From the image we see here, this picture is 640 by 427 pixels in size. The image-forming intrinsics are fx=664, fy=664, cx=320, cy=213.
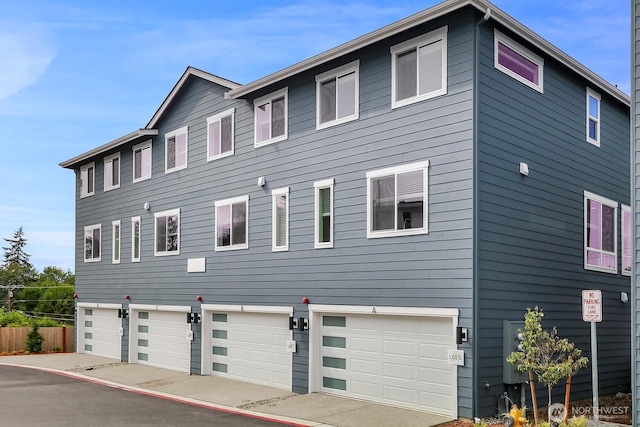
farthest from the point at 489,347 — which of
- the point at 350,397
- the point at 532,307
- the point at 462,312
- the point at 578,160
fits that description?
the point at 578,160

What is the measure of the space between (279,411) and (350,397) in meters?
1.77

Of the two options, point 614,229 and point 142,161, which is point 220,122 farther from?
point 614,229

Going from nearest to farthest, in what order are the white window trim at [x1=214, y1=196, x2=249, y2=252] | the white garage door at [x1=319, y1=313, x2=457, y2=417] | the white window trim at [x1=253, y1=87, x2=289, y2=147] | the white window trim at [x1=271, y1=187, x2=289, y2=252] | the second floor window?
1. the white garage door at [x1=319, y1=313, x2=457, y2=417]
2. the white window trim at [x1=271, y1=187, x2=289, y2=252]
3. the white window trim at [x1=253, y1=87, x2=289, y2=147]
4. the white window trim at [x1=214, y1=196, x2=249, y2=252]
5. the second floor window

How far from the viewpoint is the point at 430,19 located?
1348 cm

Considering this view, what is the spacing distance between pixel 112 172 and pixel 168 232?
558 centimetres

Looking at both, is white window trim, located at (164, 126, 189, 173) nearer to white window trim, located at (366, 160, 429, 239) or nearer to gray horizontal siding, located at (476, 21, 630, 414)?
white window trim, located at (366, 160, 429, 239)

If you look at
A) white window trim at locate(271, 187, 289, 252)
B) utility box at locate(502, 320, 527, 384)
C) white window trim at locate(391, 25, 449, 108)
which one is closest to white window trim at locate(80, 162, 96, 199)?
white window trim at locate(271, 187, 289, 252)

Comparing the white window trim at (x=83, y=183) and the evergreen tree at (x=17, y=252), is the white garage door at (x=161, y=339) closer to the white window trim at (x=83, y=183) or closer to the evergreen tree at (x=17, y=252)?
the white window trim at (x=83, y=183)

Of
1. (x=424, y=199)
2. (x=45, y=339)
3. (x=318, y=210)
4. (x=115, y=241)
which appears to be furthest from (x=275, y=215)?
(x=45, y=339)

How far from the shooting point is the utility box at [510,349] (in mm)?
13125

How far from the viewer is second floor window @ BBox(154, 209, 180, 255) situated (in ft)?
71.2

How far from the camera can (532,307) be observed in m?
14.2

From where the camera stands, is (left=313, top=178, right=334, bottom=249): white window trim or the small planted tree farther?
(left=313, top=178, right=334, bottom=249): white window trim

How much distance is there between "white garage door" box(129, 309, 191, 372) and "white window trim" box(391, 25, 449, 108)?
10.6 meters
